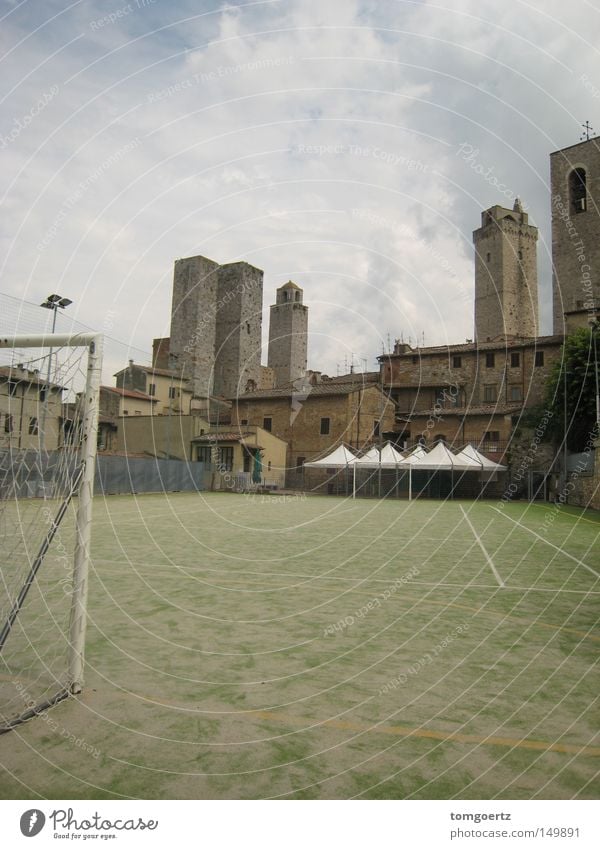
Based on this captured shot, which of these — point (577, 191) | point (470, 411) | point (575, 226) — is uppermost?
point (577, 191)

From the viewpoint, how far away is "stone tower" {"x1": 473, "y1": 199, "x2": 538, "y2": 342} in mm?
A: 69125

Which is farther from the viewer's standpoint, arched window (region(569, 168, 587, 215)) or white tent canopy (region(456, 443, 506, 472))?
arched window (region(569, 168, 587, 215))

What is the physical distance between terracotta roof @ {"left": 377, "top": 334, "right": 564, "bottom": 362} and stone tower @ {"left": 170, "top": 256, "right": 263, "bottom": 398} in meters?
13.6

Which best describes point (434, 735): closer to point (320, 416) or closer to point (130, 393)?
point (320, 416)

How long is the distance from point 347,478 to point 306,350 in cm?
3828

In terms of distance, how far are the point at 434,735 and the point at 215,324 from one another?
57.2 m

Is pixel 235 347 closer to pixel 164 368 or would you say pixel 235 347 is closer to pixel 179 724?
pixel 164 368

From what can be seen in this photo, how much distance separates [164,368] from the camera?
197 feet

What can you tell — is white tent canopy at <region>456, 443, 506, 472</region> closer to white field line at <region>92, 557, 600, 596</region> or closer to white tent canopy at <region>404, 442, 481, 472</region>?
white tent canopy at <region>404, 442, 481, 472</region>

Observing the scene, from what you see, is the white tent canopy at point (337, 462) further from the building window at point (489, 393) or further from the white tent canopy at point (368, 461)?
the building window at point (489, 393)

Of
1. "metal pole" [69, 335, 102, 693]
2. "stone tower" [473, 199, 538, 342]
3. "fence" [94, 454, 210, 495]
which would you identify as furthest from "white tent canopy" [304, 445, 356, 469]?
"stone tower" [473, 199, 538, 342]

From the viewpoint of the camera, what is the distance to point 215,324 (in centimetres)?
5881

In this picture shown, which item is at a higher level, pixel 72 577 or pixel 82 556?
pixel 82 556

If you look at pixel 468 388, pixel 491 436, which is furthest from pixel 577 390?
pixel 468 388
